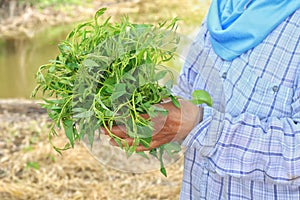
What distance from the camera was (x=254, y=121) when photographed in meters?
1.14

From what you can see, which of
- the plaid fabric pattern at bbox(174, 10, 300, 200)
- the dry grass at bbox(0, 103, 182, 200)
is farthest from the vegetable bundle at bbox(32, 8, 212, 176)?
the dry grass at bbox(0, 103, 182, 200)

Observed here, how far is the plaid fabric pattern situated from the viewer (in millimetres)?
1114

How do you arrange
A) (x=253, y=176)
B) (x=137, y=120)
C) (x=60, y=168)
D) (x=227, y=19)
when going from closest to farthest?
(x=137, y=120) < (x=253, y=176) < (x=227, y=19) < (x=60, y=168)

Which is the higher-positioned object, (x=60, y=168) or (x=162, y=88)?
(x=162, y=88)

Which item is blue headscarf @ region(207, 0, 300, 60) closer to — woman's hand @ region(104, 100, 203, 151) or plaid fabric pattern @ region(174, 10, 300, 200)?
plaid fabric pattern @ region(174, 10, 300, 200)

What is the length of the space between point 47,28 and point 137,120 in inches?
173

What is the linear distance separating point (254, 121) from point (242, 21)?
20 cm

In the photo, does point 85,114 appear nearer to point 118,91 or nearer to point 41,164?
point 118,91

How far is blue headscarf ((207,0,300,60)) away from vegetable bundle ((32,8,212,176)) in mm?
176

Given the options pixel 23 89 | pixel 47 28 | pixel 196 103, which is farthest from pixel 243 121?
pixel 47 28

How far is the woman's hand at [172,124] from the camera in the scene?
1054 mm

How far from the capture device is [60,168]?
9.09 feet

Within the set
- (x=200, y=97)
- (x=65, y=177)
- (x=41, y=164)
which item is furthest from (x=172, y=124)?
(x=41, y=164)

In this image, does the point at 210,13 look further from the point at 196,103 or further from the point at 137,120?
the point at 137,120
